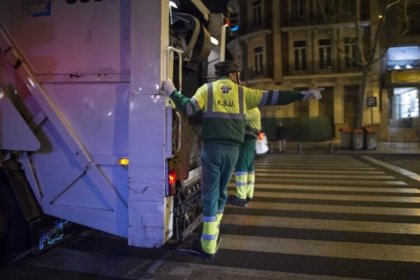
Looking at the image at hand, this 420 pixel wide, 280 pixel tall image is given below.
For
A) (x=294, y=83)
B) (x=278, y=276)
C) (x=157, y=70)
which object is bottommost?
(x=278, y=276)

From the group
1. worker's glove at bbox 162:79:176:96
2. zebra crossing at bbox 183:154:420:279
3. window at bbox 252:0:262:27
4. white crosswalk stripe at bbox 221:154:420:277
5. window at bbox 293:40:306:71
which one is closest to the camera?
worker's glove at bbox 162:79:176:96

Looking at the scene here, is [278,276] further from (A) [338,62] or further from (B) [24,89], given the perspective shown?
(A) [338,62]

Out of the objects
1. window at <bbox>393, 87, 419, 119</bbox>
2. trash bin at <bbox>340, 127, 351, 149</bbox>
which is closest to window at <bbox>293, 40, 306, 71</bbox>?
window at <bbox>393, 87, 419, 119</bbox>

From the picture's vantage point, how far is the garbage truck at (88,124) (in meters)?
3.95

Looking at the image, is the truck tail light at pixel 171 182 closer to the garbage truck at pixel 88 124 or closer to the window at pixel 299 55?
the garbage truck at pixel 88 124

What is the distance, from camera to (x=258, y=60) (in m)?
39.8

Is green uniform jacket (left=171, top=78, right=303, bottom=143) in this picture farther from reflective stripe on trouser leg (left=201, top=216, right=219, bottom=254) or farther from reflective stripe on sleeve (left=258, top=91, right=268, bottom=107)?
reflective stripe on trouser leg (left=201, top=216, right=219, bottom=254)

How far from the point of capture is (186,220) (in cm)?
449

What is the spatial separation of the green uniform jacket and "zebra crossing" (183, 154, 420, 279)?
1363mm

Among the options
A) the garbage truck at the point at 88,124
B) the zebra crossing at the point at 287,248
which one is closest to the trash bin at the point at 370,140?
the zebra crossing at the point at 287,248

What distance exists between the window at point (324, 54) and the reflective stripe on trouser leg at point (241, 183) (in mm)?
32569

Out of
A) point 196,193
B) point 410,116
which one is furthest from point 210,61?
point 410,116

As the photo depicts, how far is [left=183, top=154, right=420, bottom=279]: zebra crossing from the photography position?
4.14 meters

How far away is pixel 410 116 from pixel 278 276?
34.2 metres
